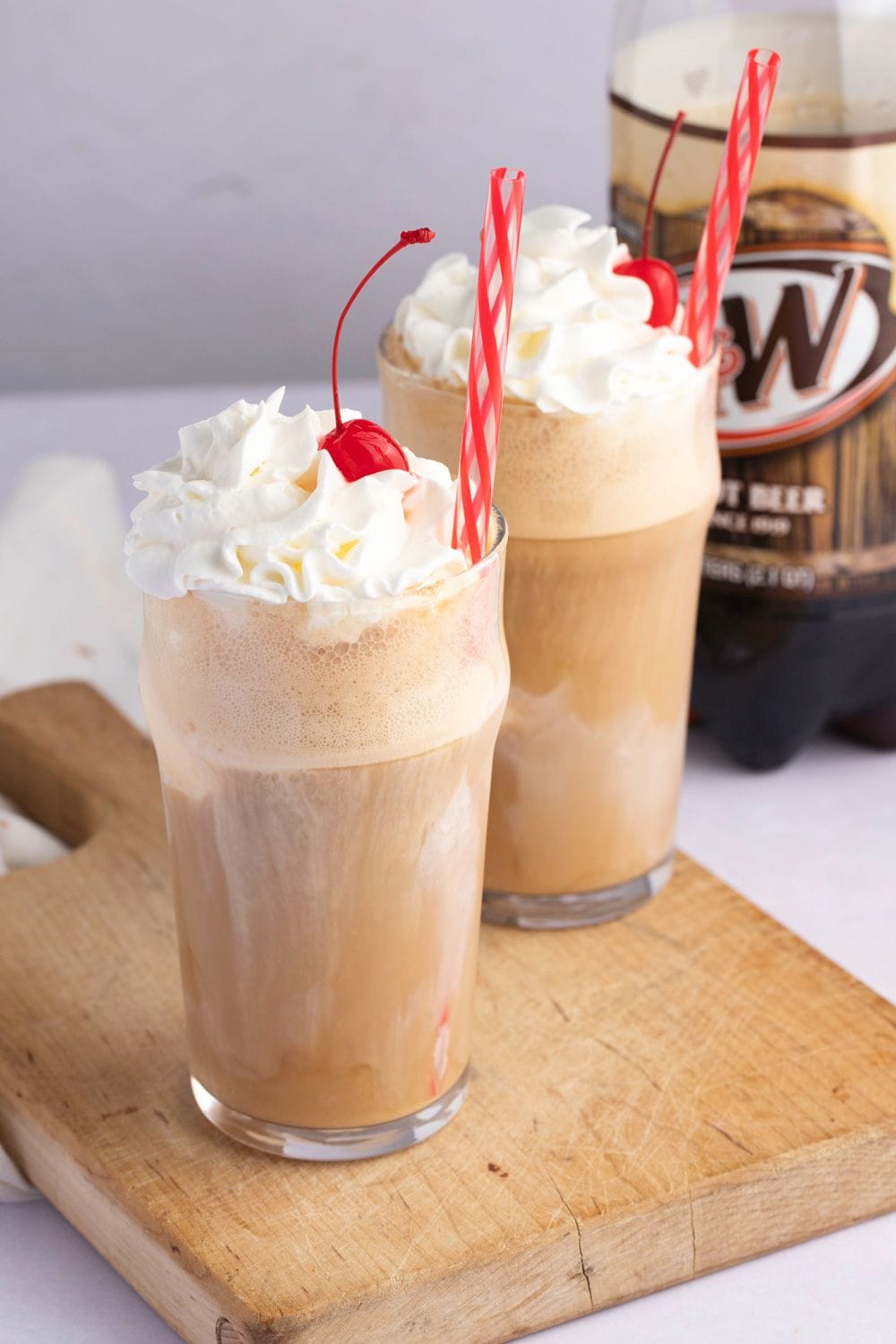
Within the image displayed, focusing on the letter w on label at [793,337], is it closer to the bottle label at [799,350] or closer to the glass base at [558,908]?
the bottle label at [799,350]

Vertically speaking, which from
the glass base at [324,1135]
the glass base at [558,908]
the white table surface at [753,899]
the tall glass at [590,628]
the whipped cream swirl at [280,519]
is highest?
the whipped cream swirl at [280,519]

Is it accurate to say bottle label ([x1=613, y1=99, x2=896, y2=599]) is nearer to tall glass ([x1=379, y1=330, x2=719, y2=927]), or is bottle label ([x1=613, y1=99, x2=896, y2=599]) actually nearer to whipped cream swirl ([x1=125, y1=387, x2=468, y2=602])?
tall glass ([x1=379, y1=330, x2=719, y2=927])

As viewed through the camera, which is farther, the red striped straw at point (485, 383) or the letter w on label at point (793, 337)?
the letter w on label at point (793, 337)

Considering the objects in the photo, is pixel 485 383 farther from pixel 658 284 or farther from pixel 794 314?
pixel 794 314

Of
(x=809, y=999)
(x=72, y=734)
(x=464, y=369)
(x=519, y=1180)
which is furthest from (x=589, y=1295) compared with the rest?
(x=72, y=734)

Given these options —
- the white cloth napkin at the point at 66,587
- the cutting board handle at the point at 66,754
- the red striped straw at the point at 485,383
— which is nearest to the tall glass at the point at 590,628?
the red striped straw at the point at 485,383
